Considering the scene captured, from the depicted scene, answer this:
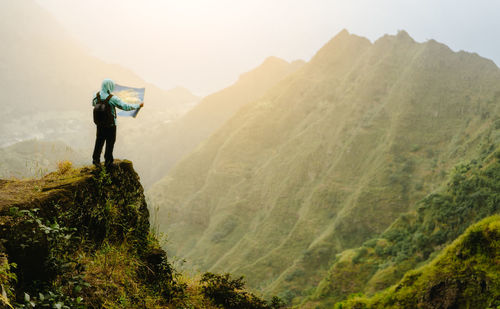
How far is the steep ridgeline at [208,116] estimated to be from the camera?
131 m

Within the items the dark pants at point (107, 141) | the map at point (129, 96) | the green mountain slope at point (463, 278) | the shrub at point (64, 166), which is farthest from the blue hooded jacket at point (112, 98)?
the green mountain slope at point (463, 278)

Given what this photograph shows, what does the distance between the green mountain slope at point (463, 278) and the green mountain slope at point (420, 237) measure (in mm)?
18086

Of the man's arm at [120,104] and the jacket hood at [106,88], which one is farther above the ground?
the jacket hood at [106,88]

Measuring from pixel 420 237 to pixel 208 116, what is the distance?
118183 millimetres

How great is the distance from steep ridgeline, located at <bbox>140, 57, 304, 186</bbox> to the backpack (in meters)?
124

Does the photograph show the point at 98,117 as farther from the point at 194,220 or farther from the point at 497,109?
the point at 194,220

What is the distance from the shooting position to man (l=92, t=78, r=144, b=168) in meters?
5.14

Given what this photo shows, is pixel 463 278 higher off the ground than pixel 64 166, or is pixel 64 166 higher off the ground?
pixel 64 166

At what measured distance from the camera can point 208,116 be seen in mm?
138750

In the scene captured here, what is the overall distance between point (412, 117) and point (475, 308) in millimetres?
59020

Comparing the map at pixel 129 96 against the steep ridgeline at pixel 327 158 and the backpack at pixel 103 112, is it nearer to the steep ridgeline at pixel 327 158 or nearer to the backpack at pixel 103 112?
the backpack at pixel 103 112

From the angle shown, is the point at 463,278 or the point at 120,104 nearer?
the point at 120,104

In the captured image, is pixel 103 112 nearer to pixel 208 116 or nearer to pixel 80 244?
pixel 80 244

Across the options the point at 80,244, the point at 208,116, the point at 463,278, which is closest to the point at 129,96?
the point at 80,244
